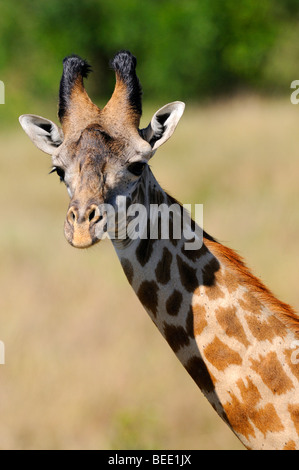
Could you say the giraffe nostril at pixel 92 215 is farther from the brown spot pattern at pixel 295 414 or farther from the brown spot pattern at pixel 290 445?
the brown spot pattern at pixel 290 445

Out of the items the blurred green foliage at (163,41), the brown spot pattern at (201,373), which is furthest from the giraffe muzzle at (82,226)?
the blurred green foliage at (163,41)

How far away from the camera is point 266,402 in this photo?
580cm

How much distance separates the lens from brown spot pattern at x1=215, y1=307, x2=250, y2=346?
5934mm

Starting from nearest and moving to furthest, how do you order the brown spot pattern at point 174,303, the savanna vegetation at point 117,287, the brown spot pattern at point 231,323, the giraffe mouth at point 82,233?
the giraffe mouth at point 82,233
the brown spot pattern at point 231,323
the brown spot pattern at point 174,303
the savanna vegetation at point 117,287

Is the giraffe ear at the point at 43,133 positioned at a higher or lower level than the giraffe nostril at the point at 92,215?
higher

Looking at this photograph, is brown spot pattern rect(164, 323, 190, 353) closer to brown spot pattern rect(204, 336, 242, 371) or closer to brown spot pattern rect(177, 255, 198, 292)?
brown spot pattern rect(204, 336, 242, 371)

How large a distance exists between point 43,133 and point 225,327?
7.35 ft

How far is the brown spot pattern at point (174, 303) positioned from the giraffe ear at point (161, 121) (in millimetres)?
1237

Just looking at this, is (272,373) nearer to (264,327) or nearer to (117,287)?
(264,327)

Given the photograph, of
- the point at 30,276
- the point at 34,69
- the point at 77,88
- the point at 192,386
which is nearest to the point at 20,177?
the point at 30,276

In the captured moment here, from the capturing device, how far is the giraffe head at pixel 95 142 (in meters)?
5.55

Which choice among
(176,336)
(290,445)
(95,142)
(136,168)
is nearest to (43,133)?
(95,142)

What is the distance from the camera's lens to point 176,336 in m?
6.13

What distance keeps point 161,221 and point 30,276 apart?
546 inches
